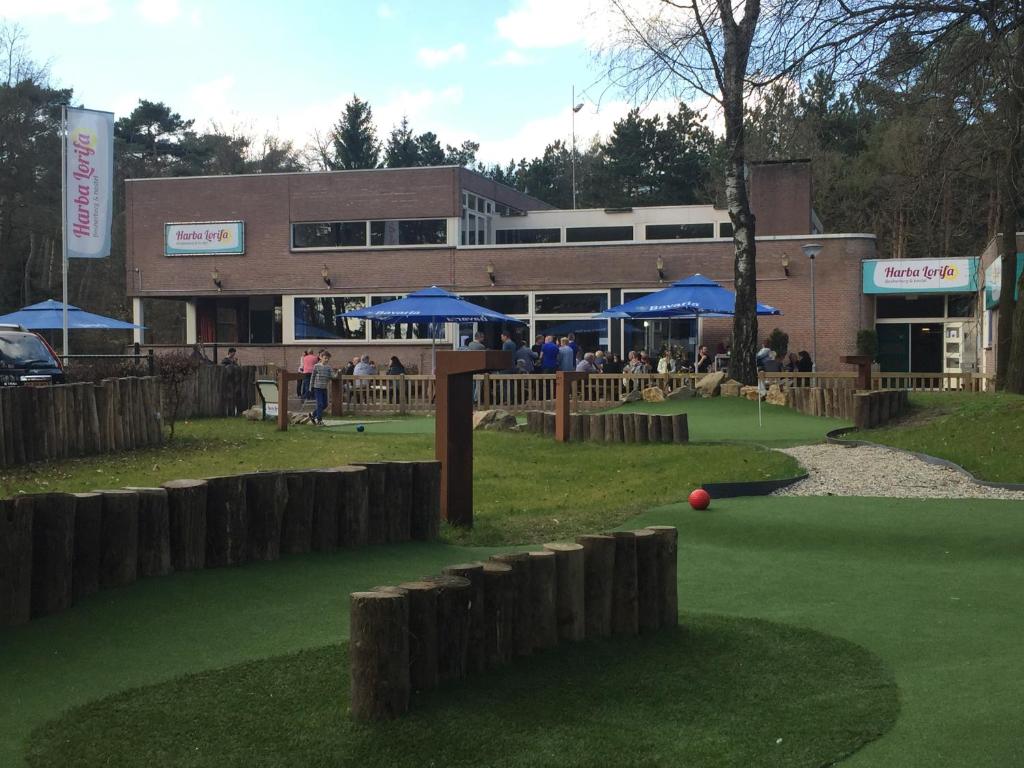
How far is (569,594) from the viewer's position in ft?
19.0

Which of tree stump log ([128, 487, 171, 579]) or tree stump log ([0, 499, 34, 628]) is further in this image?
tree stump log ([128, 487, 171, 579])

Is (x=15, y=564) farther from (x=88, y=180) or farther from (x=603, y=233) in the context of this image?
(x=603, y=233)

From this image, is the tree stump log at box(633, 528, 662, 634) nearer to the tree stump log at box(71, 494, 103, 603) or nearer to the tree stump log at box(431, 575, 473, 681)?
the tree stump log at box(431, 575, 473, 681)

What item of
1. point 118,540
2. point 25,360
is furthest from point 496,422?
point 118,540

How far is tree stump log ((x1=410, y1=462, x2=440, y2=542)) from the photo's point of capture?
8.86 meters

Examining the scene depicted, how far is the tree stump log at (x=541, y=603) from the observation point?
5.62 m

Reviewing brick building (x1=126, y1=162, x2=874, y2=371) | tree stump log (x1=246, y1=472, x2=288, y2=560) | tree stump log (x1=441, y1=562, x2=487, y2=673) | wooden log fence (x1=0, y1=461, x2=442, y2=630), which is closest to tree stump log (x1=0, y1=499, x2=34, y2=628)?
wooden log fence (x1=0, y1=461, x2=442, y2=630)

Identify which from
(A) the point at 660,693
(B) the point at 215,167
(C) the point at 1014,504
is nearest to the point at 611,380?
(C) the point at 1014,504

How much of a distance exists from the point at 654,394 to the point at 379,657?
67.5 ft

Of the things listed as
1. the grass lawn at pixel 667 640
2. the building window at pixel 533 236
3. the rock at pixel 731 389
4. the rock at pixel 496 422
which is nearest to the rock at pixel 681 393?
the rock at pixel 731 389

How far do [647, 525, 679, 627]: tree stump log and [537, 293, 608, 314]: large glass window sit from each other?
3204 cm

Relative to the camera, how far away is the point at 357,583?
7254mm

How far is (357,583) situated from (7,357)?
15.6 metres

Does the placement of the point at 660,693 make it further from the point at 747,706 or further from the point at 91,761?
the point at 91,761
